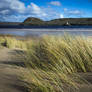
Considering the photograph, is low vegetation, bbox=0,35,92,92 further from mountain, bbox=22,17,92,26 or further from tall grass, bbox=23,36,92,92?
mountain, bbox=22,17,92,26

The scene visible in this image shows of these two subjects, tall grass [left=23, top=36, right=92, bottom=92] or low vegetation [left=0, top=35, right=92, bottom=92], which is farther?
tall grass [left=23, top=36, right=92, bottom=92]

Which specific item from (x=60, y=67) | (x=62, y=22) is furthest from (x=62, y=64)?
(x=62, y=22)

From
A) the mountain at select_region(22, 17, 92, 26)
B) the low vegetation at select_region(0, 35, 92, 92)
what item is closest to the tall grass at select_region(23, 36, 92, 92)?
the low vegetation at select_region(0, 35, 92, 92)

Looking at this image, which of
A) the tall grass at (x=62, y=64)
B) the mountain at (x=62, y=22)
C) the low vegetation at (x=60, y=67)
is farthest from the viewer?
the mountain at (x=62, y=22)

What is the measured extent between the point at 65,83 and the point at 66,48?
1302mm

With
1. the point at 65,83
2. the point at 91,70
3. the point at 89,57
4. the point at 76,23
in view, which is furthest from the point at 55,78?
the point at 76,23

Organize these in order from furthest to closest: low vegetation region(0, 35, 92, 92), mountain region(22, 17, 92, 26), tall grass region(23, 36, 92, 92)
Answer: mountain region(22, 17, 92, 26)
tall grass region(23, 36, 92, 92)
low vegetation region(0, 35, 92, 92)

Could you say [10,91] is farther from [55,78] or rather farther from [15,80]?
[55,78]

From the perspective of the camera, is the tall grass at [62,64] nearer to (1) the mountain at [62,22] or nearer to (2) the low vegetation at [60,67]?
(2) the low vegetation at [60,67]

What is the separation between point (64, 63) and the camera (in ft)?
11.5

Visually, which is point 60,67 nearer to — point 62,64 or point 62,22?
point 62,64

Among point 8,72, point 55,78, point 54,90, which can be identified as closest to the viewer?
point 54,90

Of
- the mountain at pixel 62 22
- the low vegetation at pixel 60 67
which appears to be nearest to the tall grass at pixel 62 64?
the low vegetation at pixel 60 67

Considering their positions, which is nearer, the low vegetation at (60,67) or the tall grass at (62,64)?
the low vegetation at (60,67)
